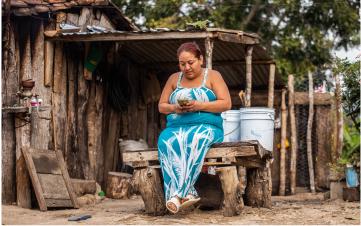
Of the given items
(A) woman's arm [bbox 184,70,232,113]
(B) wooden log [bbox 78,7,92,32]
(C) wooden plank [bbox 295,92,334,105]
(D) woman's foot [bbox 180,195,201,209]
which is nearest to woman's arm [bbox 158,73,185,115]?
(A) woman's arm [bbox 184,70,232,113]

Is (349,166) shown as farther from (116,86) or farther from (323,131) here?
(116,86)

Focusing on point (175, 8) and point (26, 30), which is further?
point (175, 8)

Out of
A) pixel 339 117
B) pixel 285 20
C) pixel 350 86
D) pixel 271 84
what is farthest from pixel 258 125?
pixel 285 20

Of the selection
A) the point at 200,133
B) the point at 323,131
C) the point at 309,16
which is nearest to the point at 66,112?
the point at 200,133

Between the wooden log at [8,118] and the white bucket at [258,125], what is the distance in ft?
10.7

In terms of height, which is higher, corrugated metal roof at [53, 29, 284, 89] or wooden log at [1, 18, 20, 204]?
corrugated metal roof at [53, 29, 284, 89]

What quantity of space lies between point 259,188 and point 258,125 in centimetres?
199

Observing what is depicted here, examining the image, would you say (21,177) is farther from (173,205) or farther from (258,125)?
(258,125)

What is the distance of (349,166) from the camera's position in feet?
31.2

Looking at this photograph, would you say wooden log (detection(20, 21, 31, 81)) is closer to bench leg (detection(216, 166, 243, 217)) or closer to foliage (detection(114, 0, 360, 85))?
bench leg (detection(216, 166, 243, 217))

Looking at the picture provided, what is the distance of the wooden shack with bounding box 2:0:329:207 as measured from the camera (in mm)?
8602

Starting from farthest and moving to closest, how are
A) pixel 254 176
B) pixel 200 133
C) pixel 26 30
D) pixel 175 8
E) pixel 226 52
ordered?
pixel 175 8
pixel 226 52
pixel 26 30
pixel 254 176
pixel 200 133

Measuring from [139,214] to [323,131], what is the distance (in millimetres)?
6577

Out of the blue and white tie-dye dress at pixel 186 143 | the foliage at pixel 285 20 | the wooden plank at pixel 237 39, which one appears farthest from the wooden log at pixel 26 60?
the foliage at pixel 285 20
